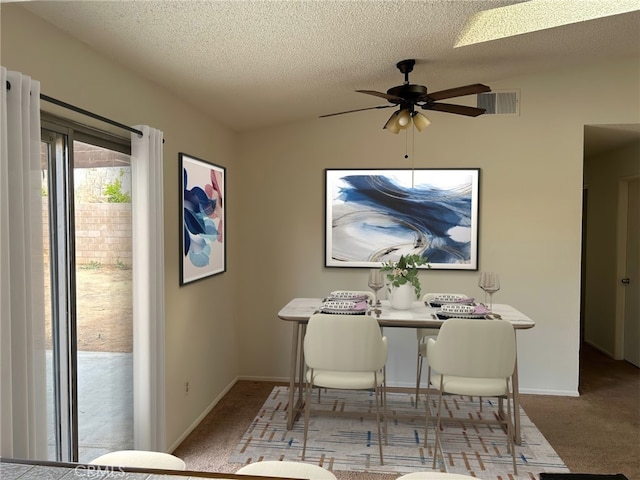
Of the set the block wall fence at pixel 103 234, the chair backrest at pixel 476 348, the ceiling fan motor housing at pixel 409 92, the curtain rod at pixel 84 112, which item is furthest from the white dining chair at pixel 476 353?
the curtain rod at pixel 84 112

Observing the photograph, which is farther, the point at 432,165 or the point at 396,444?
the point at 432,165

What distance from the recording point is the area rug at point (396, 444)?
10.6ft

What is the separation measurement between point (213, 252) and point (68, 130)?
2.02 metres

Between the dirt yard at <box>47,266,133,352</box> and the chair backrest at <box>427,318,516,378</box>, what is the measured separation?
1.87 metres

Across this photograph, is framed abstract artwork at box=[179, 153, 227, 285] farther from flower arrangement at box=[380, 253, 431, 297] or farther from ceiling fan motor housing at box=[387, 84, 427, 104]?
ceiling fan motor housing at box=[387, 84, 427, 104]

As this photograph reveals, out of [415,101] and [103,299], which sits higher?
[415,101]

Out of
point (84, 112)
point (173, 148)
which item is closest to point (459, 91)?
point (173, 148)

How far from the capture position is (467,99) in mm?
4676

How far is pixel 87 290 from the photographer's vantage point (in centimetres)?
256

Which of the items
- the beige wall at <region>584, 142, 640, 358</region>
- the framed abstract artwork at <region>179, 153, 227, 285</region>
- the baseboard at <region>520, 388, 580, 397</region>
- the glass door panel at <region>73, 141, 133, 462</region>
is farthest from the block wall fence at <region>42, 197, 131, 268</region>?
the beige wall at <region>584, 142, 640, 358</region>

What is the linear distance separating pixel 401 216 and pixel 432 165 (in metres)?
0.56

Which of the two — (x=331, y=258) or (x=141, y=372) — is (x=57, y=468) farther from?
(x=331, y=258)

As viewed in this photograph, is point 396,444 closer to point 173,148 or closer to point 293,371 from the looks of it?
point 293,371

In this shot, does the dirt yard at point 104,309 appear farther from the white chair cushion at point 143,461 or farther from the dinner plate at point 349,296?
the dinner plate at point 349,296
